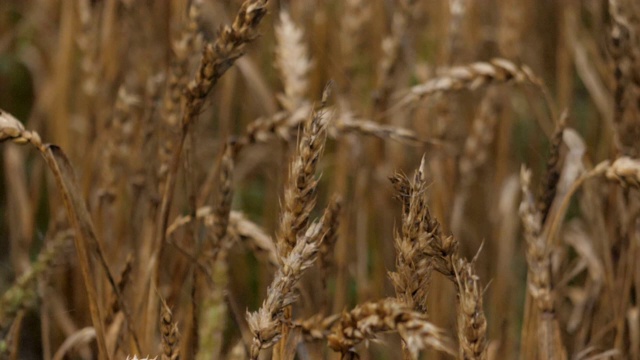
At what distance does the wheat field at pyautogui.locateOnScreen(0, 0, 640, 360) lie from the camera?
78 centimetres

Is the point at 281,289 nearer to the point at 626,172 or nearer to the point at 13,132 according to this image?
the point at 13,132

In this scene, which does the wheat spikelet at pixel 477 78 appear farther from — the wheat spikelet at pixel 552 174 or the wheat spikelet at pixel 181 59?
the wheat spikelet at pixel 181 59

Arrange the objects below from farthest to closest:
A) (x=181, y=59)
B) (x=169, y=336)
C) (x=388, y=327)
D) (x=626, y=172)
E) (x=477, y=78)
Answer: (x=477, y=78) < (x=181, y=59) < (x=626, y=172) < (x=169, y=336) < (x=388, y=327)

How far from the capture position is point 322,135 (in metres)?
0.76

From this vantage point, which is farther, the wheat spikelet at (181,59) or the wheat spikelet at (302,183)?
the wheat spikelet at (181,59)

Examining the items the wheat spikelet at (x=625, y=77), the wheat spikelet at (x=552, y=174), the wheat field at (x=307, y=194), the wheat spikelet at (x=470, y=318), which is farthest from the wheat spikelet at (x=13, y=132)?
the wheat spikelet at (x=625, y=77)

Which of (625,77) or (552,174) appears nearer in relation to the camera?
(552,174)

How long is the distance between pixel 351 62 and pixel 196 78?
3.05 ft

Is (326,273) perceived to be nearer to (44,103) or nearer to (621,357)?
(621,357)

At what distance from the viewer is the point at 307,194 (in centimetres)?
74

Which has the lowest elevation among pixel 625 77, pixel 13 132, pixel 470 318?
pixel 470 318

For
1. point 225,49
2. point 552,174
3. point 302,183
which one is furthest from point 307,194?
point 552,174

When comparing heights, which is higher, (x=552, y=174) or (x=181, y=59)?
(x=181, y=59)

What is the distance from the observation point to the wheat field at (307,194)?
0.78 m
